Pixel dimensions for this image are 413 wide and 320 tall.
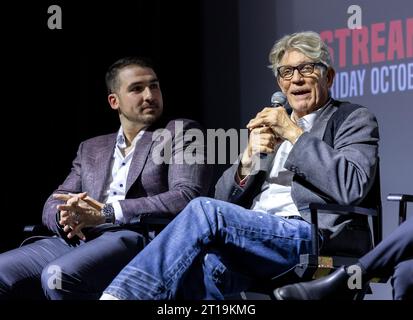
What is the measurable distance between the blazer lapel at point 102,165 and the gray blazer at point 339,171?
3.04 feet

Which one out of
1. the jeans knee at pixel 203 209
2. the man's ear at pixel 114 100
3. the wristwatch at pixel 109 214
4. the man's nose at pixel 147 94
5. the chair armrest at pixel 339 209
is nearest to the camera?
the jeans knee at pixel 203 209

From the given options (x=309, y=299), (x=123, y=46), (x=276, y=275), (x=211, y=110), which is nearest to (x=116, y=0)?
(x=123, y=46)

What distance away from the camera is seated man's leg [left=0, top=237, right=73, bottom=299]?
11.1ft

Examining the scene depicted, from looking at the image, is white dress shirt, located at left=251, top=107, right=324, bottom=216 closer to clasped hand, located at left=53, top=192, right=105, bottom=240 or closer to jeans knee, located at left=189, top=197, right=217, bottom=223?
jeans knee, located at left=189, top=197, right=217, bottom=223

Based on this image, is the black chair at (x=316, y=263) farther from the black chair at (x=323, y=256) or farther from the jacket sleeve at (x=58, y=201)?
the jacket sleeve at (x=58, y=201)

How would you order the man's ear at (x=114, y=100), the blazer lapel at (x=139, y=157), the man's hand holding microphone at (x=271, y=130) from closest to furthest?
the man's hand holding microphone at (x=271, y=130) → the blazer lapel at (x=139, y=157) → the man's ear at (x=114, y=100)

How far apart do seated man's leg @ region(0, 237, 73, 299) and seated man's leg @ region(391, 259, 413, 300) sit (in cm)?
139

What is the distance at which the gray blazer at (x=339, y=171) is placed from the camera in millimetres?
3020

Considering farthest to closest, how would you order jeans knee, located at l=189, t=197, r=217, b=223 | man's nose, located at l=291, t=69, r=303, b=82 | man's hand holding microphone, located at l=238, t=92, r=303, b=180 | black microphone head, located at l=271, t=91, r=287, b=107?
man's nose, located at l=291, t=69, r=303, b=82 < black microphone head, located at l=271, t=91, r=287, b=107 < man's hand holding microphone, located at l=238, t=92, r=303, b=180 < jeans knee, located at l=189, t=197, r=217, b=223

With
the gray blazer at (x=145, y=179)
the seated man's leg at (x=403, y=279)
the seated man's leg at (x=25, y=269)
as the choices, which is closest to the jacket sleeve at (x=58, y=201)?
the gray blazer at (x=145, y=179)

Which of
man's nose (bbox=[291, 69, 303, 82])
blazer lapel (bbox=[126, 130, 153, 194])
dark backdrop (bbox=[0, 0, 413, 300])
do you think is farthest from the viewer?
dark backdrop (bbox=[0, 0, 413, 300])

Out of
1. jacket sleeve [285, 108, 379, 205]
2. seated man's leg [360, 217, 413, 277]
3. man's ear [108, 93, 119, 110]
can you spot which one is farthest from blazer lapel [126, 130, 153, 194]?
seated man's leg [360, 217, 413, 277]

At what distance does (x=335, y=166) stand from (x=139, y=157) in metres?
0.97
